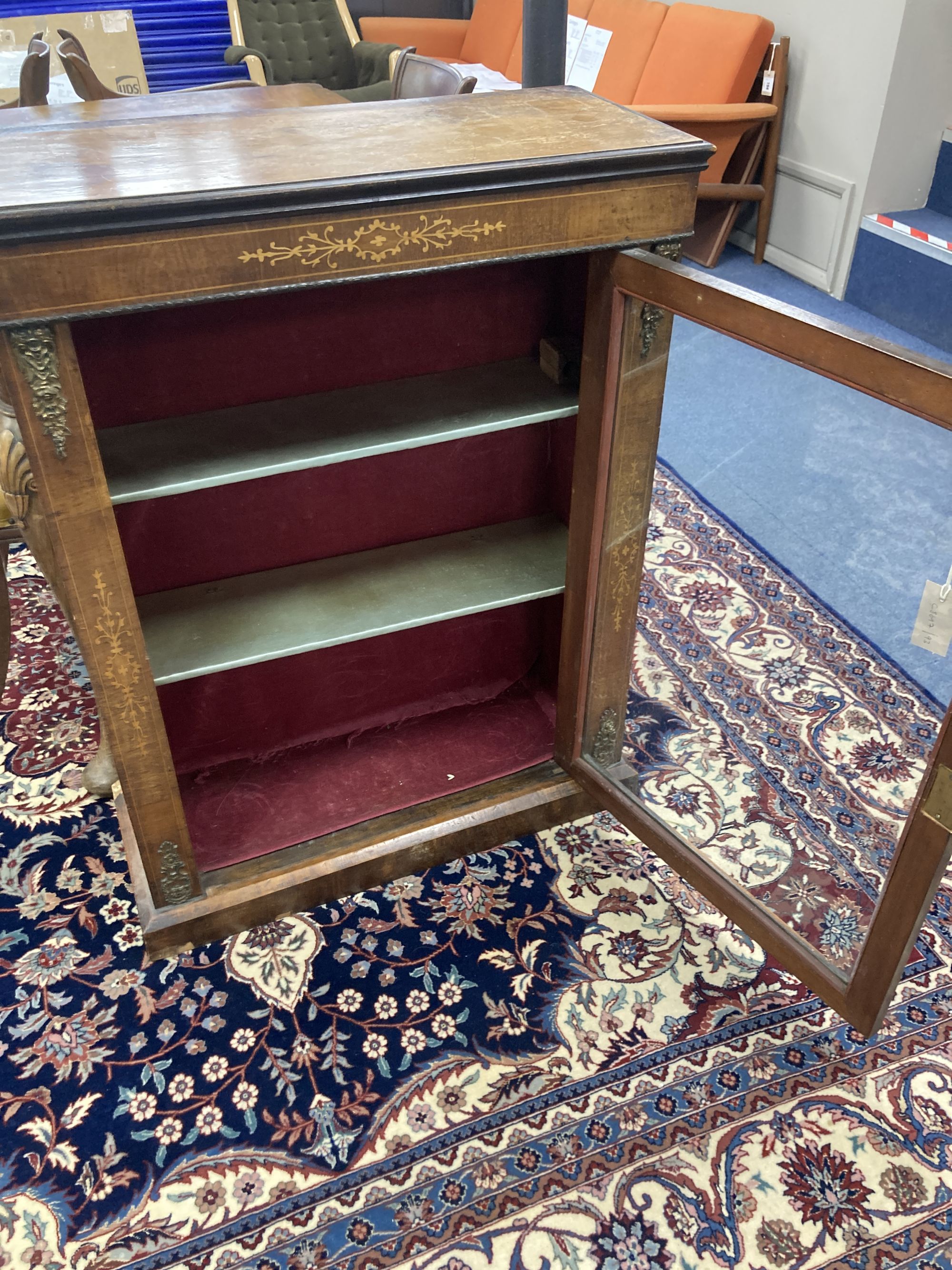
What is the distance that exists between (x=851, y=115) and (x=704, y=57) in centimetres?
86

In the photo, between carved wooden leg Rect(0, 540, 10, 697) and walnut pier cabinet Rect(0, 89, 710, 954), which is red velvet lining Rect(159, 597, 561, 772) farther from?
carved wooden leg Rect(0, 540, 10, 697)

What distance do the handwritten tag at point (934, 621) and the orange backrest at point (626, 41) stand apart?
4.51m

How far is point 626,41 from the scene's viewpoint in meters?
5.09

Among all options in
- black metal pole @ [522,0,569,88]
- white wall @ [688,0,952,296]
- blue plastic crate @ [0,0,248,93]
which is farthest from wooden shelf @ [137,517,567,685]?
blue plastic crate @ [0,0,248,93]

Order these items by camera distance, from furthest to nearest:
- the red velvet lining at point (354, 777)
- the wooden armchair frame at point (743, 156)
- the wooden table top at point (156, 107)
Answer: the wooden armchair frame at point (743, 156)
the wooden table top at point (156, 107)
the red velvet lining at point (354, 777)

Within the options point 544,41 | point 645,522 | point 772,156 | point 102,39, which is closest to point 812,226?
point 772,156

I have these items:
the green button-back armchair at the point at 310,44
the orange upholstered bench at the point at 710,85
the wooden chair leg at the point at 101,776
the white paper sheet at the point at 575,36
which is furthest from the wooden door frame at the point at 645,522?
the green button-back armchair at the point at 310,44

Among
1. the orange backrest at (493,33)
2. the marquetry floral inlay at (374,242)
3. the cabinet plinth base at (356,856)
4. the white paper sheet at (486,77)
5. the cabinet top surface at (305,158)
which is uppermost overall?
the cabinet top surface at (305,158)

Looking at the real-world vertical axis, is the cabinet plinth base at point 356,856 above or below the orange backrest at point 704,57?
below

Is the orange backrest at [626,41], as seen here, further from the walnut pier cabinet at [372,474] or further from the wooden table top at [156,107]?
the walnut pier cabinet at [372,474]

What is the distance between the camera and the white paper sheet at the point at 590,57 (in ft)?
17.4

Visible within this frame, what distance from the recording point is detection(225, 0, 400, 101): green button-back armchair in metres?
5.93

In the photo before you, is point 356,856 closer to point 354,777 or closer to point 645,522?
point 354,777

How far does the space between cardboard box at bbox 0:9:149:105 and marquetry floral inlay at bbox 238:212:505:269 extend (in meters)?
4.88
